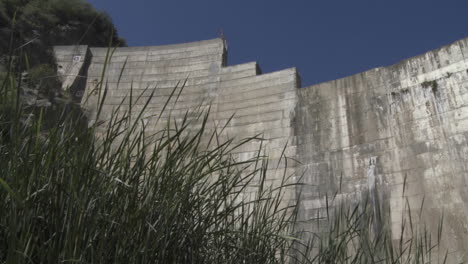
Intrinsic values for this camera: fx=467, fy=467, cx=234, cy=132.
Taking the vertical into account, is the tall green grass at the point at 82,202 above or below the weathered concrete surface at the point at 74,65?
below

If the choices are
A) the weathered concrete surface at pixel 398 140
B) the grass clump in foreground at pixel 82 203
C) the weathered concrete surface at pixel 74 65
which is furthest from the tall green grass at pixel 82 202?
the weathered concrete surface at pixel 74 65

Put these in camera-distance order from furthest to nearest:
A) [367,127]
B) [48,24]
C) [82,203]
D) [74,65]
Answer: [48,24] → [74,65] → [367,127] → [82,203]

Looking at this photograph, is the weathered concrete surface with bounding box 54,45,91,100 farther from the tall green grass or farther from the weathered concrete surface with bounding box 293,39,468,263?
the tall green grass

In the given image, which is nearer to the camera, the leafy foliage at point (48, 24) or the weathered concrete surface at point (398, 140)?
the weathered concrete surface at point (398, 140)

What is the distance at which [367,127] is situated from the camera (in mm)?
7043

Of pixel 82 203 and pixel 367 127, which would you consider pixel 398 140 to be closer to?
pixel 367 127

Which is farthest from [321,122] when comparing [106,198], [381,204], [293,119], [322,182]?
[106,198]

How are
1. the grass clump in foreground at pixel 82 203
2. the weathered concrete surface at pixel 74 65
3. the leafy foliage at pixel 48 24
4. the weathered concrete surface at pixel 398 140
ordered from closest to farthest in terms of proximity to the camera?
1. the grass clump in foreground at pixel 82 203
2. the weathered concrete surface at pixel 398 140
3. the weathered concrete surface at pixel 74 65
4. the leafy foliage at pixel 48 24

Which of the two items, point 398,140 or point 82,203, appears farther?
point 398,140

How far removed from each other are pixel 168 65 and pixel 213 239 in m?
7.52

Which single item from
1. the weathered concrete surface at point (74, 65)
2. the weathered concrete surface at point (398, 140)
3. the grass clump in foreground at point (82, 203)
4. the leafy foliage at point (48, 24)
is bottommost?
the grass clump in foreground at point (82, 203)

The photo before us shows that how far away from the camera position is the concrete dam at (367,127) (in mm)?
6113

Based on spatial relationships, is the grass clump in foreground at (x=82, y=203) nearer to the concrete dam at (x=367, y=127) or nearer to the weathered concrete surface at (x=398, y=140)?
the concrete dam at (x=367, y=127)

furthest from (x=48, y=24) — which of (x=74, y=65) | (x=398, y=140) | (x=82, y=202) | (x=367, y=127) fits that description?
(x=82, y=202)
